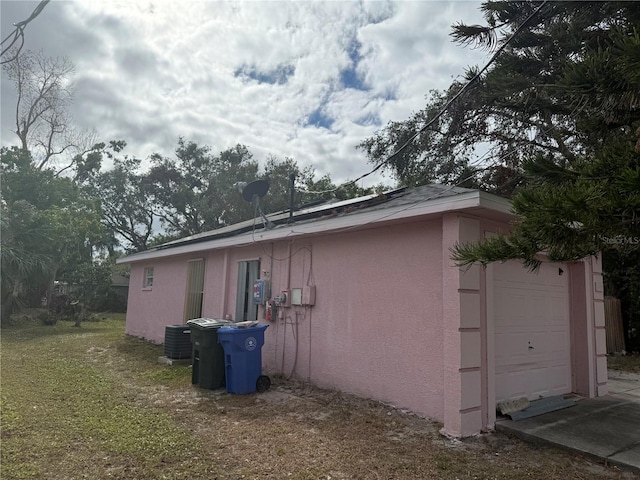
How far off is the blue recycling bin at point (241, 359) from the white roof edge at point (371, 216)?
1.80m

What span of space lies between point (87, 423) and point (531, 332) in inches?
226

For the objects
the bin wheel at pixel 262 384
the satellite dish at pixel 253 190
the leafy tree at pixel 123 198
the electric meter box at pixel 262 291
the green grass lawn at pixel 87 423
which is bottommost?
the green grass lawn at pixel 87 423

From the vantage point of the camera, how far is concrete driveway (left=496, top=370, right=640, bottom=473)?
405 centimetres

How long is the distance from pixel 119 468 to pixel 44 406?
2.66 m

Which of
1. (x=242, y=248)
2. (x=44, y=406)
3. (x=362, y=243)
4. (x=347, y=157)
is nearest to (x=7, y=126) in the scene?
(x=347, y=157)

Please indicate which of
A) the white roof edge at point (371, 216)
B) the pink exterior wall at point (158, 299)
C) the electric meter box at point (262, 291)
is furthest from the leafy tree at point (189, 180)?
the electric meter box at point (262, 291)

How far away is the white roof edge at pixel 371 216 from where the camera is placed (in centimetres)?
478

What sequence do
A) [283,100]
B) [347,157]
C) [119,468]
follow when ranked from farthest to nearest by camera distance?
[347,157]
[283,100]
[119,468]

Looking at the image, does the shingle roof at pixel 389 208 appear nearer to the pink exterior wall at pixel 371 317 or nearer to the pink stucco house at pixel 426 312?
the pink stucco house at pixel 426 312

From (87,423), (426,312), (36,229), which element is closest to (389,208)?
(426,312)

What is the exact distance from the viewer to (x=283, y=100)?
8.28 metres

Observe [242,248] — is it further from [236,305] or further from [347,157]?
[347,157]

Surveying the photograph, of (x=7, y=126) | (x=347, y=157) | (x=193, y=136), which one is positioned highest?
(x=193, y=136)

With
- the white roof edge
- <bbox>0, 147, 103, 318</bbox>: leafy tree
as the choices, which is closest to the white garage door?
the white roof edge
